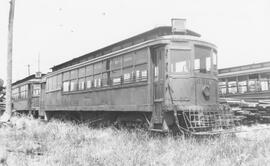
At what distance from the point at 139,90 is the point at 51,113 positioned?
8834mm

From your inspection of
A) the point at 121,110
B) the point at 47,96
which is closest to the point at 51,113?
the point at 47,96

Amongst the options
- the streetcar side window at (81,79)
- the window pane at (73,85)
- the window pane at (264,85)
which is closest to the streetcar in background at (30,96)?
the window pane at (73,85)

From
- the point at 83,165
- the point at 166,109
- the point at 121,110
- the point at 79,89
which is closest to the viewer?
the point at 83,165

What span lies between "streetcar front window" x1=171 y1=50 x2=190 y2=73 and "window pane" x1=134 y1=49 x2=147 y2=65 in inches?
33.5

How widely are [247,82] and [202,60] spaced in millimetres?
6626

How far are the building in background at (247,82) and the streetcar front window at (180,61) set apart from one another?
266 inches

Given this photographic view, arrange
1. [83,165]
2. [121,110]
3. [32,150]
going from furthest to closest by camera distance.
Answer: [121,110] < [32,150] < [83,165]

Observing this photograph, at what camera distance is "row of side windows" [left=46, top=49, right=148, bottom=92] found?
891cm

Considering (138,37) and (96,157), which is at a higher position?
(138,37)

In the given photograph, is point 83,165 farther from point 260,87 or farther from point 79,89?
point 260,87

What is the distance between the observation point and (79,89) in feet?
40.4

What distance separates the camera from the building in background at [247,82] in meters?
13.9

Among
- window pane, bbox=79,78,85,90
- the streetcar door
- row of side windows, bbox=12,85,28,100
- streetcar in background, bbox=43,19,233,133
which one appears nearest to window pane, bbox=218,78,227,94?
streetcar in background, bbox=43,19,233,133

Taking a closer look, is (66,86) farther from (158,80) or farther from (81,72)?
(158,80)
